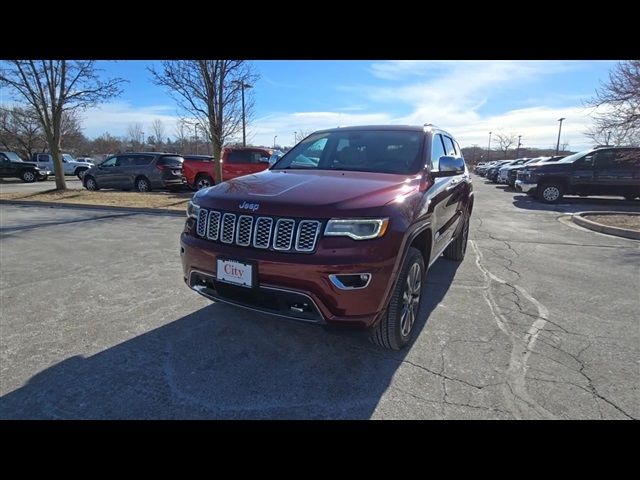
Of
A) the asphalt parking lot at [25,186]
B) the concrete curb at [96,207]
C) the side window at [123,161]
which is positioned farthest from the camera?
the asphalt parking lot at [25,186]

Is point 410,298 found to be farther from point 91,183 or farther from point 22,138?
point 22,138

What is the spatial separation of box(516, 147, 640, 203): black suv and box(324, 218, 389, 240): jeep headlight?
518 inches

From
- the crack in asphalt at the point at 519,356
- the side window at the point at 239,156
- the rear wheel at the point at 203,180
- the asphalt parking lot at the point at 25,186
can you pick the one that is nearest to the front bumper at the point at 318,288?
the crack in asphalt at the point at 519,356

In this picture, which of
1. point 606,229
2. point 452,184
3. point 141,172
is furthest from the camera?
point 141,172

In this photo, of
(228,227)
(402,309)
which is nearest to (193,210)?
(228,227)

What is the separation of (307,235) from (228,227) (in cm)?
66

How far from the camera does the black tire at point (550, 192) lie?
1303cm

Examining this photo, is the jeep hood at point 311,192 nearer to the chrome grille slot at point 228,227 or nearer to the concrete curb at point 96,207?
the chrome grille slot at point 228,227

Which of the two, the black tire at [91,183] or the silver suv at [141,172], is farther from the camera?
the black tire at [91,183]

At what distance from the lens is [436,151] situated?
3.77 meters

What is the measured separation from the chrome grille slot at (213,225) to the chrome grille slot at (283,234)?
1.80 feet
